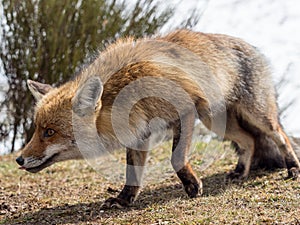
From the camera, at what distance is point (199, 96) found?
584cm

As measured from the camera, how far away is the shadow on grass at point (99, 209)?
5.38 meters

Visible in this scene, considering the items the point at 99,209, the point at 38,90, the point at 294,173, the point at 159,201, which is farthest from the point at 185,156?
the point at 38,90

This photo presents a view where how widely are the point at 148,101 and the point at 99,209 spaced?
1.31m

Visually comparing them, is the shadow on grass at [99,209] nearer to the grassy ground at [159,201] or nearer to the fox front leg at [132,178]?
the grassy ground at [159,201]

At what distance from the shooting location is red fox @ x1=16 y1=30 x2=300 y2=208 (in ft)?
17.7

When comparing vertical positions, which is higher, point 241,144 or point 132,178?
point 241,144

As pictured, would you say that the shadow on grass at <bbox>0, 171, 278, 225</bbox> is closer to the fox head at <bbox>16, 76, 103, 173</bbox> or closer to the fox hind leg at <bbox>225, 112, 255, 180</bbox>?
the fox hind leg at <bbox>225, 112, 255, 180</bbox>

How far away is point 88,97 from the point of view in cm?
526

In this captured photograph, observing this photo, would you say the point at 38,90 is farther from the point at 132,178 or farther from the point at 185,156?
the point at 185,156

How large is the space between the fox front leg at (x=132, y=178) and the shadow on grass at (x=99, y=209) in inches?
4.5

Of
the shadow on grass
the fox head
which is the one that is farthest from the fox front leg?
the fox head

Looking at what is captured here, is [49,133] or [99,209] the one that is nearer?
[49,133]

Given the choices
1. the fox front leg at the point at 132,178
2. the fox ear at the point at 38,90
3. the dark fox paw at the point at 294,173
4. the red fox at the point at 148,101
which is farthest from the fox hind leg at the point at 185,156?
the fox ear at the point at 38,90

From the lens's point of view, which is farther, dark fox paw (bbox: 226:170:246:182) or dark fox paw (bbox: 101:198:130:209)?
dark fox paw (bbox: 226:170:246:182)
